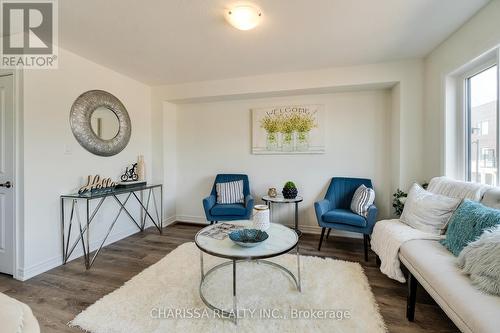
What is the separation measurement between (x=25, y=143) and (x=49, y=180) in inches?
17.0

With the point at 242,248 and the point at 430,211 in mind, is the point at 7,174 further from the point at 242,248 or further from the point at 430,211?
the point at 430,211

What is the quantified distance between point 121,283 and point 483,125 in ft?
11.7

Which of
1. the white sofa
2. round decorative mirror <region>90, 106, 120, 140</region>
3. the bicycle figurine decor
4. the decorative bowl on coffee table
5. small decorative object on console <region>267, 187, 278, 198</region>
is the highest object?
round decorative mirror <region>90, 106, 120, 140</region>

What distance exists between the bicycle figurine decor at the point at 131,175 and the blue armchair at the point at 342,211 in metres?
2.60

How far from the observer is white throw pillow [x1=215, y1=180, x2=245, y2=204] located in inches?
141

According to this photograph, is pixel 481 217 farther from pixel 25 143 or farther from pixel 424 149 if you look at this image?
pixel 25 143

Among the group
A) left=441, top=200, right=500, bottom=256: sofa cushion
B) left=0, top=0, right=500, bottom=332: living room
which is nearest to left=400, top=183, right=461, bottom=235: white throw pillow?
left=0, top=0, right=500, bottom=332: living room

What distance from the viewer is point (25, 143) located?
232 centimetres

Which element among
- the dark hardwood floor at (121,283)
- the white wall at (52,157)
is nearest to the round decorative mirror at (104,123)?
the white wall at (52,157)

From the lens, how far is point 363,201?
2912mm

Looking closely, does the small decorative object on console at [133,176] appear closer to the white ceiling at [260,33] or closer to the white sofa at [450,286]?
the white ceiling at [260,33]

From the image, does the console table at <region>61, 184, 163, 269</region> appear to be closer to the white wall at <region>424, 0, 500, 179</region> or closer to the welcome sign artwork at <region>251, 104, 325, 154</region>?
the welcome sign artwork at <region>251, 104, 325, 154</region>

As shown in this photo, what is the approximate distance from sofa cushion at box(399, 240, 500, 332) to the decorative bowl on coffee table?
1046 mm

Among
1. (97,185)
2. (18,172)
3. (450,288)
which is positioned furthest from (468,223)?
(18,172)
